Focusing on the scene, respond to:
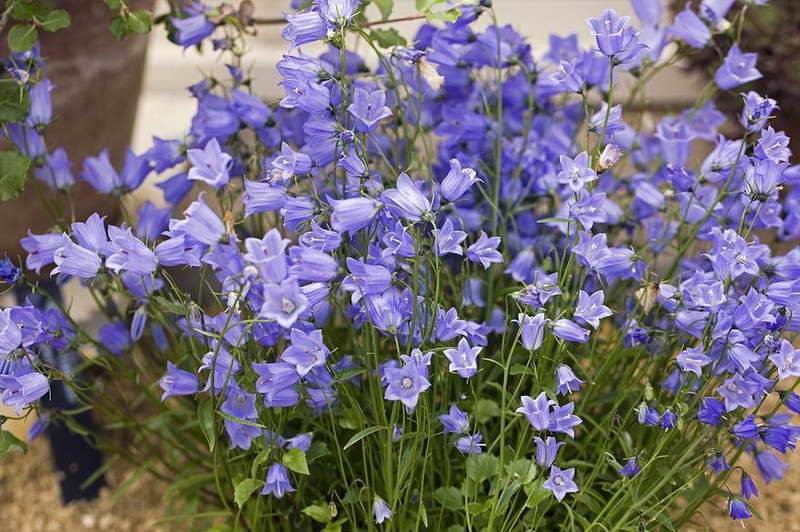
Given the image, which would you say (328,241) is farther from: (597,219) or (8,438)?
(8,438)

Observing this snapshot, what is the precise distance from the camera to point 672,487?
5.58ft

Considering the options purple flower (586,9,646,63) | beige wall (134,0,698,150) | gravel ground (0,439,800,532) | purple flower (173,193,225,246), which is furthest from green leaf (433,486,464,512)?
beige wall (134,0,698,150)

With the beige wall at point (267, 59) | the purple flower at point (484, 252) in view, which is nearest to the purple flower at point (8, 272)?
the purple flower at point (484, 252)

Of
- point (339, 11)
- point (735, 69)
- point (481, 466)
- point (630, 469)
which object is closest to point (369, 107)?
point (339, 11)

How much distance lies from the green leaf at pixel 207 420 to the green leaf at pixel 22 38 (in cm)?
83

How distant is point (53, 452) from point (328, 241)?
1469mm

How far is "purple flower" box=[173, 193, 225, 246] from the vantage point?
1.17 m

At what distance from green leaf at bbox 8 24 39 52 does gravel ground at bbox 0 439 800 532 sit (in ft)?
3.73

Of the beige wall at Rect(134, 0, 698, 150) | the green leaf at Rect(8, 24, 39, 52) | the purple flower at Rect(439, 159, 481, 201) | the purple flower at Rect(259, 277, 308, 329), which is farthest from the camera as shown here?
the beige wall at Rect(134, 0, 698, 150)

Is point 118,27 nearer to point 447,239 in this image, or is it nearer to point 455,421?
A: point 447,239

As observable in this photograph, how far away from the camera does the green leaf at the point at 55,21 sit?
1855 mm

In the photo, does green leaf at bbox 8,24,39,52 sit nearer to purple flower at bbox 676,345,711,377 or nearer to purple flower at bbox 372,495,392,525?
purple flower at bbox 372,495,392,525

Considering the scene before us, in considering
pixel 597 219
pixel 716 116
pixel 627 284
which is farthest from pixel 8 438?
pixel 716 116

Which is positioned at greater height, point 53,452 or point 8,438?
point 8,438
